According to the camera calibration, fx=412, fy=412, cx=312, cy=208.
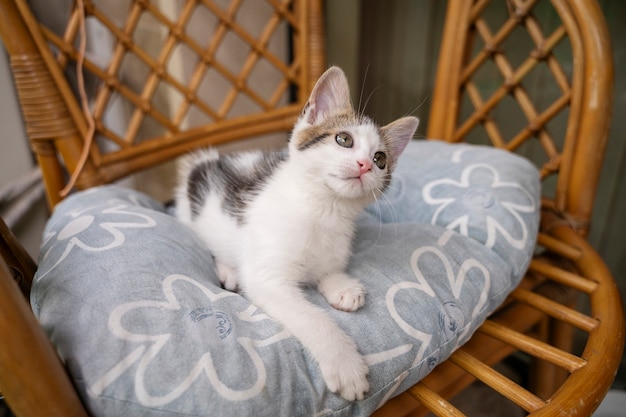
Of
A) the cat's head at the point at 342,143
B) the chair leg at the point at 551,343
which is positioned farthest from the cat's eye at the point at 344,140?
the chair leg at the point at 551,343

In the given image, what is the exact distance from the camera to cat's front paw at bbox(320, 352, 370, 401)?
501 mm

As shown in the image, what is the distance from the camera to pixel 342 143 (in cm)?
65

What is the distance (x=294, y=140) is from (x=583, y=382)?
0.55 meters

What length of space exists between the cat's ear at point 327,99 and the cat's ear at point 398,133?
8 cm

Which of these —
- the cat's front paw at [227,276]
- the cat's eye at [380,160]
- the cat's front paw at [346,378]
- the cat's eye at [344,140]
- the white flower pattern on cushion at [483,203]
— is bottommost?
the cat's front paw at [227,276]

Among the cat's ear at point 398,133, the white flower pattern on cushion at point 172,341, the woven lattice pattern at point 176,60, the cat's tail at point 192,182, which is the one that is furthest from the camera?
the woven lattice pattern at point 176,60

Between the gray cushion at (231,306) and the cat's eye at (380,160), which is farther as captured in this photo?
the cat's eye at (380,160)

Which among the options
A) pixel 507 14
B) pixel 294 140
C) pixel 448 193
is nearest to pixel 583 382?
pixel 448 193

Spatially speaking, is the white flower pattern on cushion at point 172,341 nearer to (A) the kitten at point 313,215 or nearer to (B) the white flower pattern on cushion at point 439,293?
(A) the kitten at point 313,215

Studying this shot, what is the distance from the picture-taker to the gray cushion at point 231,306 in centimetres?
46

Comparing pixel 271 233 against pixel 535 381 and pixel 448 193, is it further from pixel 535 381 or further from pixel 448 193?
pixel 535 381

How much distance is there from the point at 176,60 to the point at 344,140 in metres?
0.84

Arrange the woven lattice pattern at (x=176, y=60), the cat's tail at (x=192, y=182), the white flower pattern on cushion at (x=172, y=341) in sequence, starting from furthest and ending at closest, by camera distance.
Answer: the woven lattice pattern at (x=176, y=60), the cat's tail at (x=192, y=182), the white flower pattern on cushion at (x=172, y=341)

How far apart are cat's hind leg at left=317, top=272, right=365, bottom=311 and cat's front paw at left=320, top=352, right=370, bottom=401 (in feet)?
0.33
